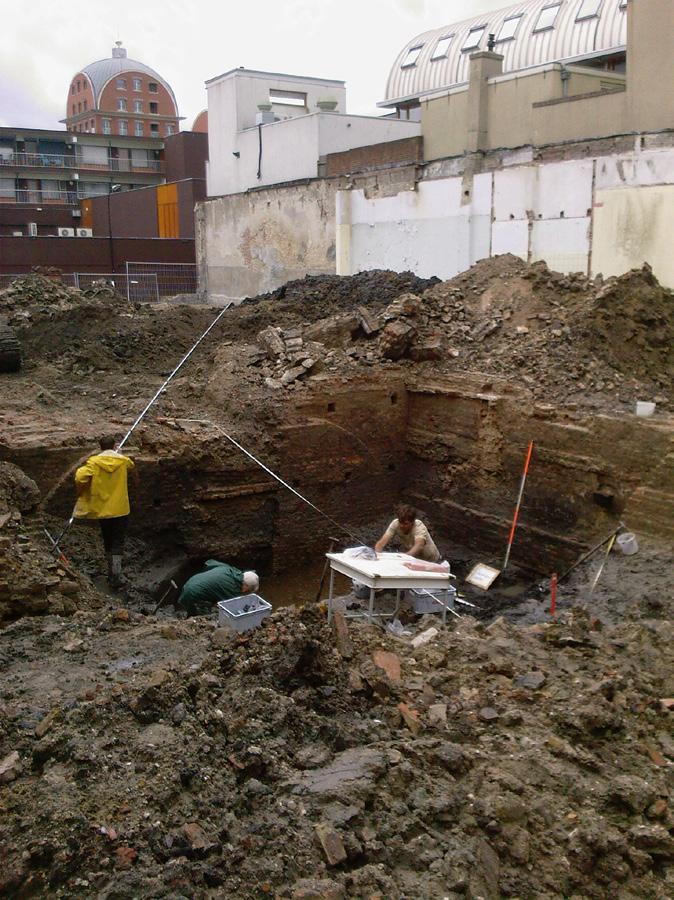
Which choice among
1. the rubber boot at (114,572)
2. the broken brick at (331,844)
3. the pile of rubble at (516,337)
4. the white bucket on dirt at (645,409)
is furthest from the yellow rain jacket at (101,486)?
the white bucket on dirt at (645,409)

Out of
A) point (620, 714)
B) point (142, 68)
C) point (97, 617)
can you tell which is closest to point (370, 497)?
point (97, 617)

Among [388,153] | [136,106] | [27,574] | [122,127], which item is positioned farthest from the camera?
[136,106]

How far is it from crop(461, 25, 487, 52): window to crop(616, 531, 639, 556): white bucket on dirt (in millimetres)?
20772

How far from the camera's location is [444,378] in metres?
11.2

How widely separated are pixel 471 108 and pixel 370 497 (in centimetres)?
1167

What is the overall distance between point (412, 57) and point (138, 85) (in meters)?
32.3

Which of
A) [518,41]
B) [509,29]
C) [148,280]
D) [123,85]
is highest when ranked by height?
[123,85]

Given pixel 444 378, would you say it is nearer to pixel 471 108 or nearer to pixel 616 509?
pixel 616 509

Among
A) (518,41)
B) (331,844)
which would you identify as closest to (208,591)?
(331,844)

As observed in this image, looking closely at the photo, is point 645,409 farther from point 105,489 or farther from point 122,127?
point 122,127

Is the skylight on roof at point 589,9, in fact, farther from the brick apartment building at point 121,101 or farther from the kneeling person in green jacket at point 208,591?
the brick apartment building at point 121,101

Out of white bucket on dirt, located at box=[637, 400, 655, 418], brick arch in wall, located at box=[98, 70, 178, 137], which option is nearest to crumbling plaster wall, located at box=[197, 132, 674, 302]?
white bucket on dirt, located at box=[637, 400, 655, 418]

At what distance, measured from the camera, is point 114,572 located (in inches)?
336

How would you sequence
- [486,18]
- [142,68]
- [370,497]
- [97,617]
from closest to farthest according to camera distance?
[97,617] → [370,497] → [486,18] → [142,68]
